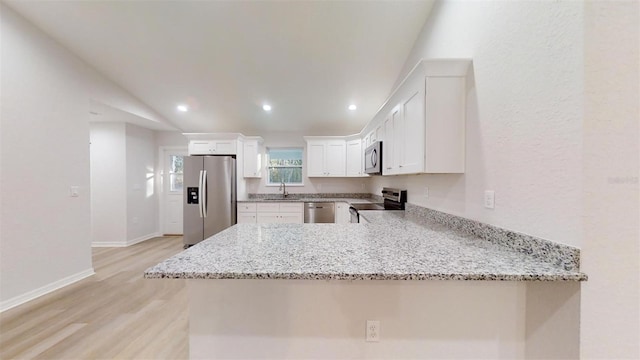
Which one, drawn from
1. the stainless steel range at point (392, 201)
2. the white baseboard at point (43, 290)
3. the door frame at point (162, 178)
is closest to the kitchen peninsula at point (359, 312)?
the stainless steel range at point (392, 201)

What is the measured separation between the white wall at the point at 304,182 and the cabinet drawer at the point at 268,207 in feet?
2.48

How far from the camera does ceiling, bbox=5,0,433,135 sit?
2.67 meters

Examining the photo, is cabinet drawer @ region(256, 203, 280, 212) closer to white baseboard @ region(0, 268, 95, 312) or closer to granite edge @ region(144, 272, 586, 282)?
white baseboard @ region(0, 268, 95, 312)

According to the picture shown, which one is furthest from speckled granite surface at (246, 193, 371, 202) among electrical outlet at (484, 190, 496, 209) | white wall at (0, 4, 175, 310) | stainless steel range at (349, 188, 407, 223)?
electrical outlet at (484, 190, 496, 209)

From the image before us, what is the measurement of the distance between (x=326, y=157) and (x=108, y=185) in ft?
14.0

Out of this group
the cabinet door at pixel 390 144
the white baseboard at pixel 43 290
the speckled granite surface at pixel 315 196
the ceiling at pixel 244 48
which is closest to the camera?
the white baseboard at pixel 43 290

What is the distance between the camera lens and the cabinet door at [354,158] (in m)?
5.00

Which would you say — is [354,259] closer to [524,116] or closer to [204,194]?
[524,116]

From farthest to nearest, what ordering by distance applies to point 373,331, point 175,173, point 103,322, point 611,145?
point 175,173, point 103,322, point 373,331, point 611,145

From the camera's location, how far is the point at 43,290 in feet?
8.86

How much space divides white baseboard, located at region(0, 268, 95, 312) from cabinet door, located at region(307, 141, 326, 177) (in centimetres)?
370

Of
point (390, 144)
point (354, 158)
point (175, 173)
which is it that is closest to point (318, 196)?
A: point (354, 158)

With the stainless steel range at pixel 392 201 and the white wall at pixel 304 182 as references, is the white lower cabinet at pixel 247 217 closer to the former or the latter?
the white wall at pixel 304 182

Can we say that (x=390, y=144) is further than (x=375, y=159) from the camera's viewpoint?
No
